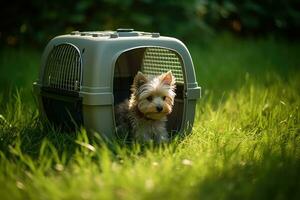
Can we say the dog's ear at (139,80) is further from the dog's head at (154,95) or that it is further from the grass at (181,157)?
the grass at (181,157)

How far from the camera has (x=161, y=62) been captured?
5.09 m

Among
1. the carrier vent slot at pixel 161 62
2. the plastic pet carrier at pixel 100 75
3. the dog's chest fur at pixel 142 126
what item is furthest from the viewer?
the carrier vent slot at pixel 161 62

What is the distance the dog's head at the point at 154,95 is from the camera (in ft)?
14.3

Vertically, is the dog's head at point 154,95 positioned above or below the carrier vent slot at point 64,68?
below

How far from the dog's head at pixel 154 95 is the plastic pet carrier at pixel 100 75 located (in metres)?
0.15

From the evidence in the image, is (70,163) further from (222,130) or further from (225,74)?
(225,74)

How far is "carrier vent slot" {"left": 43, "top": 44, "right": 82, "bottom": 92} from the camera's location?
4.32 m

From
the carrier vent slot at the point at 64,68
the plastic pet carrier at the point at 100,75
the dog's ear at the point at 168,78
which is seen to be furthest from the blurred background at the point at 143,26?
the dog's ear at the point at 168,78

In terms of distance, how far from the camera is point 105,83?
160 inches

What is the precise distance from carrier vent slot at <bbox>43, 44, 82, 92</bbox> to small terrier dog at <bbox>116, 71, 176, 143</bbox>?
1.60ft

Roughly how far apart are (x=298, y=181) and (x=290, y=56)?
20.0 ft

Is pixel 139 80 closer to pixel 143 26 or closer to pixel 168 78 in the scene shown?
pixel 168 78

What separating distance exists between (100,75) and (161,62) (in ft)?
3.82

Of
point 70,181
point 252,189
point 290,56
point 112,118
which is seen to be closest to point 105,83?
point 112,118
